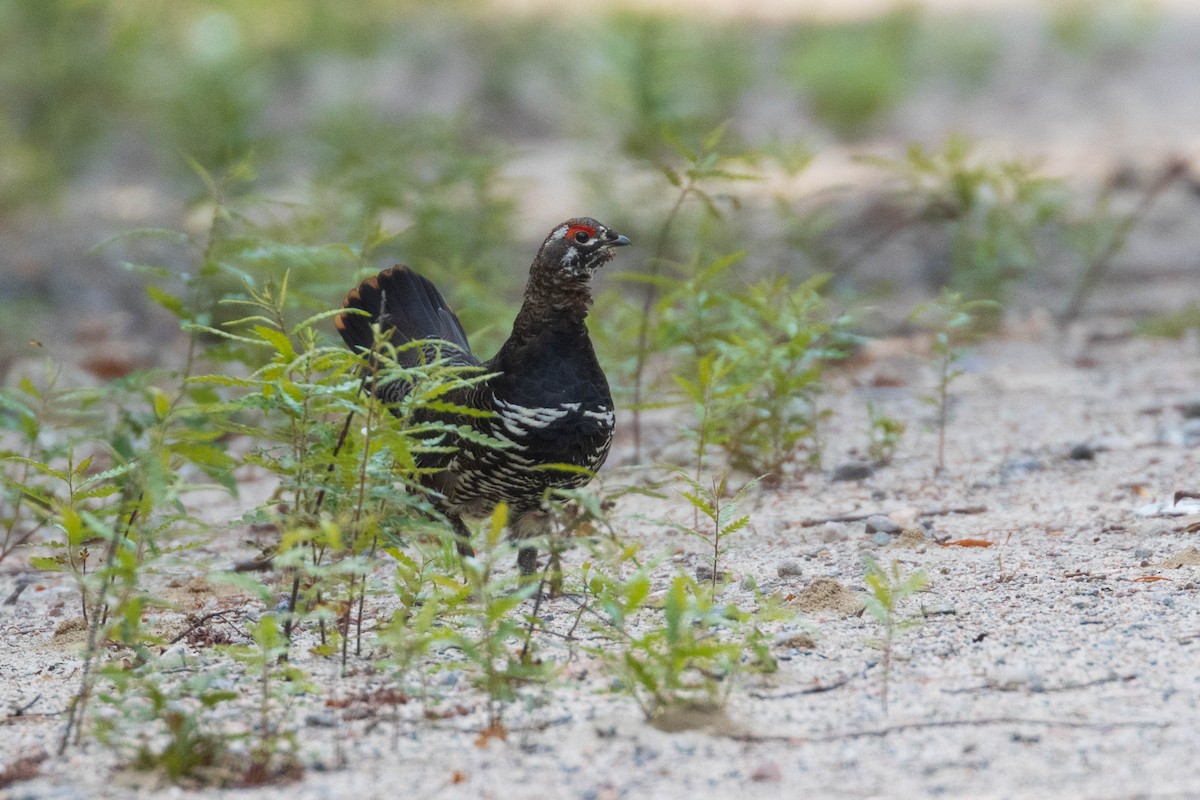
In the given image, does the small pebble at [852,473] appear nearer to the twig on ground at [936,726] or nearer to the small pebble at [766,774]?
the twig on ground at [936,726]

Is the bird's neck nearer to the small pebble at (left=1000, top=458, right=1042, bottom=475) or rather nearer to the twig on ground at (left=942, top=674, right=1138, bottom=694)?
the twig on ground at (left=942, top=674, right=1138, bottom=694)

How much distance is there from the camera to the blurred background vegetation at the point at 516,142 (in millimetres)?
7102

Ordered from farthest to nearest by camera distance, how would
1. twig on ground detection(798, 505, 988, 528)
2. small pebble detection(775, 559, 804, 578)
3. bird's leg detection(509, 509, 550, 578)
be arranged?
twig on ground detection(798, 505, 988, 528), bird's leg detection(509, 509, 550, 578), small pebble detection(775, 559, 804, 578)

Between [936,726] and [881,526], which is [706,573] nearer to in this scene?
[881,526]

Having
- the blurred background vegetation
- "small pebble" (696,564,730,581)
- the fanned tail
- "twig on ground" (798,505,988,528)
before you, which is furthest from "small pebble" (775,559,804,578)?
the fanned tail

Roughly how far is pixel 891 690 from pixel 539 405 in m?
1.37

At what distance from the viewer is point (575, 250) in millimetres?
4336

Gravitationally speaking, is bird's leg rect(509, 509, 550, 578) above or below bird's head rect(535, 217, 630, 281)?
below

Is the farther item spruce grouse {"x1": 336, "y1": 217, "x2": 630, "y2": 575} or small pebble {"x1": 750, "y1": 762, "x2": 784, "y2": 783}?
spruce grouse {"x1": 336, "y1": 217, "x2": 630, "y2": 575}

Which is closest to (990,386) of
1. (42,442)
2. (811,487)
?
(811,487)

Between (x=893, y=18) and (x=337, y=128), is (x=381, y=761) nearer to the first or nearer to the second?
(x=337, y=128)

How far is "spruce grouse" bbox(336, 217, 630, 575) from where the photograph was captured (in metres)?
4.08

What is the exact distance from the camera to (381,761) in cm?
300

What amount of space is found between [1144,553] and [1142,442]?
159cm
